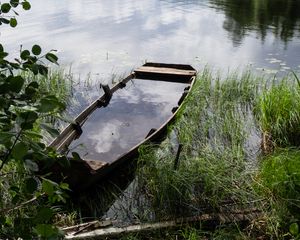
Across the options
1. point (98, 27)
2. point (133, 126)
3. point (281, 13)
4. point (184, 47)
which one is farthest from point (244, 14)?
point (133, 126)

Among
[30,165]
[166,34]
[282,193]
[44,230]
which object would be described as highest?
[30,165]

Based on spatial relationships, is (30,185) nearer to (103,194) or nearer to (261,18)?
(103,194)

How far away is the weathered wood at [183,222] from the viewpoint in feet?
10.5

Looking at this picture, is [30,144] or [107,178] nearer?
[30,144]

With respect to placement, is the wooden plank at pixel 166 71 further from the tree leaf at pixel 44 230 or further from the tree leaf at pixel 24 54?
the tree leaf at pixel 44 230

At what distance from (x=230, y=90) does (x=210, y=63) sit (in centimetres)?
253

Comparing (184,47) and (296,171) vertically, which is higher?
(296,171)

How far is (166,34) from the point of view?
42.5ft

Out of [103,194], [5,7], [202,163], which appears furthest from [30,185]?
[103,194]

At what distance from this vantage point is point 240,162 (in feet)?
14.5

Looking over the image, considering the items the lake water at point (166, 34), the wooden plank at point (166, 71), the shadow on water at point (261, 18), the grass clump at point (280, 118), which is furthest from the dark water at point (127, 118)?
the shadow on water at point (261, 18)

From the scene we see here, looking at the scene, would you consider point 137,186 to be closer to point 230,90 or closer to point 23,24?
point 230,90

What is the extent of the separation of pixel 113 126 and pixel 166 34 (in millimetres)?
7610

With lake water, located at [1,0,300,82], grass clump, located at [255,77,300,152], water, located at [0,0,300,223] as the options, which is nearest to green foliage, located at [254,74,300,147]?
grass clump, located at [255,77,300,152]
